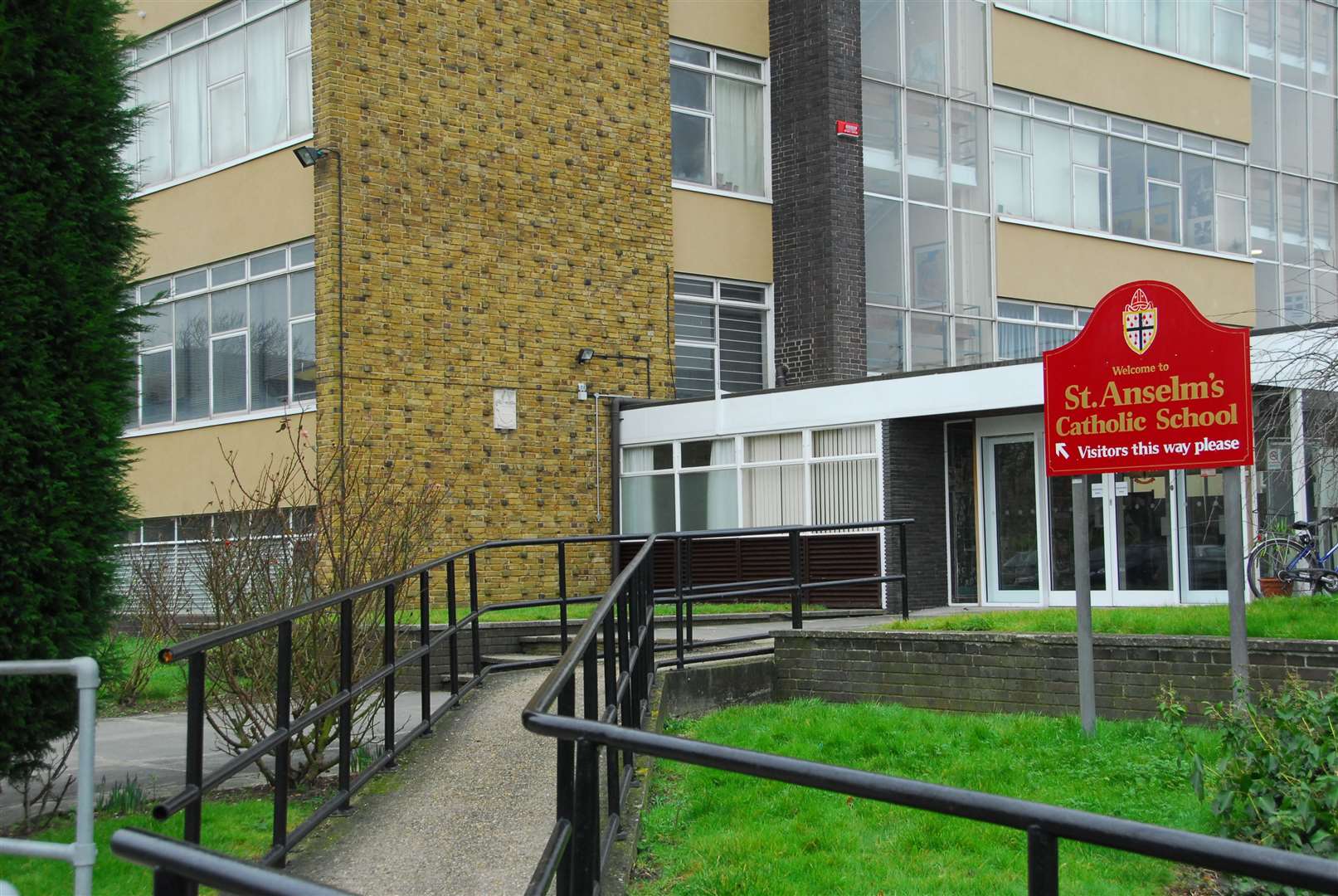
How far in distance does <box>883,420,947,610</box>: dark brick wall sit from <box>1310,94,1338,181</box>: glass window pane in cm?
1630

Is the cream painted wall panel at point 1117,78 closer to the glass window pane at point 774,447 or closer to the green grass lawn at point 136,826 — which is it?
the glass window pane at point 774,447

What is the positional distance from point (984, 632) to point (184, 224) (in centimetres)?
1578

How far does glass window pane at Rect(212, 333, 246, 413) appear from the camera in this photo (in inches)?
835

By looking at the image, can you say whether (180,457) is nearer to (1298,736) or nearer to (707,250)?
(707,250)

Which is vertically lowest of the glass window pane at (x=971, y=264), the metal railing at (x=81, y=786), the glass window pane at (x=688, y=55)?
the metal railing at (x=81, y=786)

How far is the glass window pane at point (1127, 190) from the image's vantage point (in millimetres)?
26734

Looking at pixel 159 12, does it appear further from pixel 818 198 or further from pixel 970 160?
pixel 970 160

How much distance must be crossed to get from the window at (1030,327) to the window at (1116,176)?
1.54 m

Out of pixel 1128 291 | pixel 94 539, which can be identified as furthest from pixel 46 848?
pixel 1128 291

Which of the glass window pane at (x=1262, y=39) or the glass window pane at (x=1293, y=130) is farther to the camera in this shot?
the glass window pane at (x=1293, y=130)

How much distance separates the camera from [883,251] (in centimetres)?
2394

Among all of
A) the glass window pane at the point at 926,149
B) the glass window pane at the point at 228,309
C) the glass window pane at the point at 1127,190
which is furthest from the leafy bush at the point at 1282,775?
the glass window pane at the point at 1127,190

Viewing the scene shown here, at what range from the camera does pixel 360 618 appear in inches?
355

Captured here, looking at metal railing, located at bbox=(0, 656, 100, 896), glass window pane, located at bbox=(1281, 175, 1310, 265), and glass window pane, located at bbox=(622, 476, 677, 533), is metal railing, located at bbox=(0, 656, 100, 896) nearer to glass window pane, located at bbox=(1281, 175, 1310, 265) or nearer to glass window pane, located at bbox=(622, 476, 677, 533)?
glass window pane, located at bbox=(622, 476, 677, 533)
